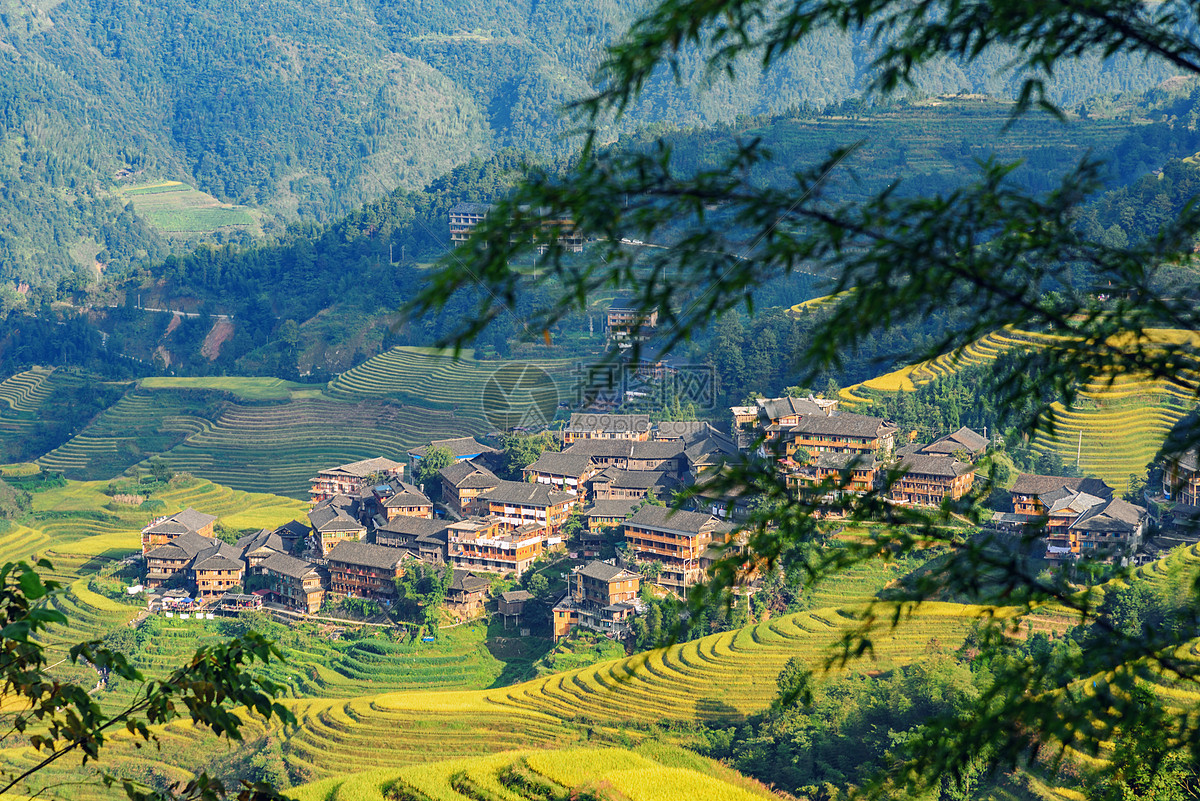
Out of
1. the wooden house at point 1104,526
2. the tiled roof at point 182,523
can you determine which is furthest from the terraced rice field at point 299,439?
the wooden house at point 1104,526

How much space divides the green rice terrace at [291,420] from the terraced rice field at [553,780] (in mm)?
12273

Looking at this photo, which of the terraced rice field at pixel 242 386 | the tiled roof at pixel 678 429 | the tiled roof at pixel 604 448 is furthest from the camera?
the terraced rice field at pixel 242 386

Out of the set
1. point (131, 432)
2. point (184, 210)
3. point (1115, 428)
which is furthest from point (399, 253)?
point (184, 210)

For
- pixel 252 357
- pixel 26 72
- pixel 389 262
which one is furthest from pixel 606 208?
pixel 26 72

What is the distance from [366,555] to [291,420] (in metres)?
10.8

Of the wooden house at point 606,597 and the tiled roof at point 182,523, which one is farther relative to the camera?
the tiled roof at point 182,523

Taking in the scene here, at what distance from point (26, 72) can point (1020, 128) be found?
55027mm

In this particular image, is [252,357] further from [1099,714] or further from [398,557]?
Answer: [1099,714]

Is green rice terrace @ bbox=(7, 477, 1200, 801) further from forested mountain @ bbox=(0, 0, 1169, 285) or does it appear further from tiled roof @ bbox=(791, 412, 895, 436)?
forested mountain @ bbox=(0, 0, 1169, 285)

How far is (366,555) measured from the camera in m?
13.2

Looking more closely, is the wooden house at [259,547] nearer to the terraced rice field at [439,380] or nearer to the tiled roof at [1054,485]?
the terraced rice field at [439,380]

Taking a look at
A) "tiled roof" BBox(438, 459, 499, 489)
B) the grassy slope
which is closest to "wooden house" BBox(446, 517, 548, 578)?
"tiled roof" BBox(438, 459, 499, 489)

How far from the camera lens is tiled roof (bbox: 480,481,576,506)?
13430mm

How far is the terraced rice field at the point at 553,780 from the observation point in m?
7.54
